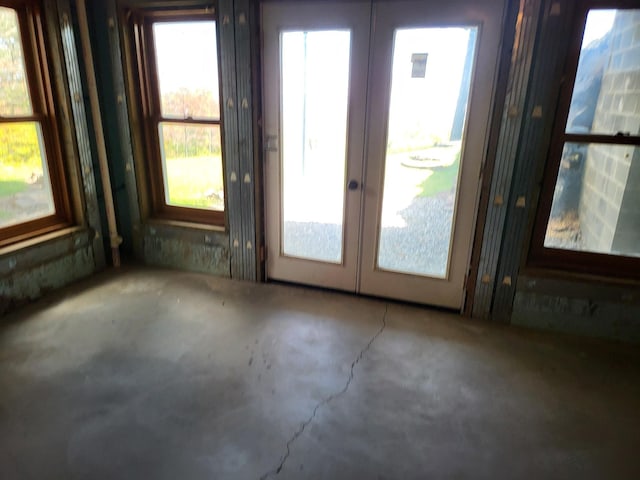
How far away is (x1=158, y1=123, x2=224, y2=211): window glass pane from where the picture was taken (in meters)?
3.40

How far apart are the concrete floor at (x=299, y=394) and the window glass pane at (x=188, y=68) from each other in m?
1.53

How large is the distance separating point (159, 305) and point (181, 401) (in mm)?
1142

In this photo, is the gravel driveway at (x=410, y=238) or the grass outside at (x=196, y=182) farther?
the grass outside at (x=196, y=182)

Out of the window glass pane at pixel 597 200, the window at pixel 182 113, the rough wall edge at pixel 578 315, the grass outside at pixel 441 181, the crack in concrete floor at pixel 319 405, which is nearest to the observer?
the crack in concrete floor at pixel 319 405

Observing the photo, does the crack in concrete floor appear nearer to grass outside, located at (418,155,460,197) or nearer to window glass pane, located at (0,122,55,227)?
grass outside, located at (418,155,460,197)

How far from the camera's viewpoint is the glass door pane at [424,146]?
104 inches

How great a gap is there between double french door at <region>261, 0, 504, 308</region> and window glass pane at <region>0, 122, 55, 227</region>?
67.6 inches

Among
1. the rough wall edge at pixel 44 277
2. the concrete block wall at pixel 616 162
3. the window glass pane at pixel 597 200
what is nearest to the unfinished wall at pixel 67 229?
the rough wall edge at pixel 44 277

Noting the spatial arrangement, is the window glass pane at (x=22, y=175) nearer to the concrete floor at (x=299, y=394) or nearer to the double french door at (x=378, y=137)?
the concrete floor at (x=299, y=394)

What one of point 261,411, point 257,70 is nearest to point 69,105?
point 257,70

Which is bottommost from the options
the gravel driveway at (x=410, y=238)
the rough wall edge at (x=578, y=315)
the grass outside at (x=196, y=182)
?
the rough wall edge at (x=578, y=315)

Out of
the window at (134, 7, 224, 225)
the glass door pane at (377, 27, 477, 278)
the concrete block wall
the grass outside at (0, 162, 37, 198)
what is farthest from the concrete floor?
the window at (134, 7, 224, 225)

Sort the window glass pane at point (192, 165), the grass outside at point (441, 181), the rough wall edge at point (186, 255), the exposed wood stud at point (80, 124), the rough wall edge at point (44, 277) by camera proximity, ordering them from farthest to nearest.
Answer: the rough wall edge at point (186, 255)
the window glass pane at point (192, 165)
the exposed wood stud at point (80, 124)
the rough wall edge at point (44, 277)
the grass outside at point (441, 181)

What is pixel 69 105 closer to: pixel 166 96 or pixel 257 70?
pixel 166 96
